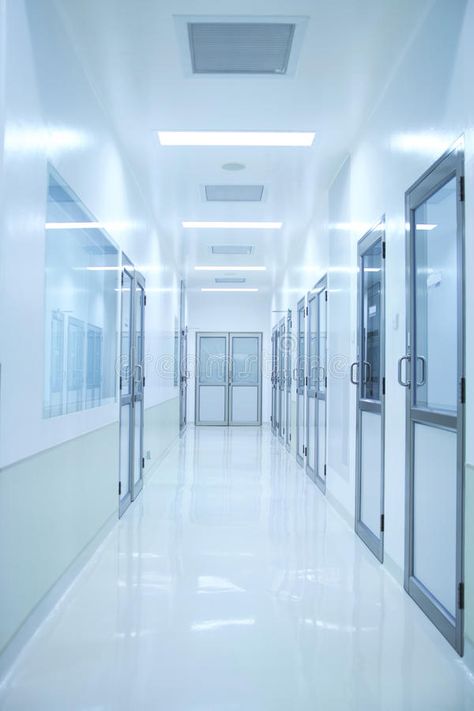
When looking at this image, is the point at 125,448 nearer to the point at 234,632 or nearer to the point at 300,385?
the point at 234,632

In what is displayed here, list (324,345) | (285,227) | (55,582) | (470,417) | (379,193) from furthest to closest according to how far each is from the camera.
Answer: (285,227) < (324,345) < (379,193) < (55,582) < (470,417)

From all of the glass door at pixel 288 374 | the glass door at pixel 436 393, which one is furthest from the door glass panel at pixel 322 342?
the glass door at pixel 436 393

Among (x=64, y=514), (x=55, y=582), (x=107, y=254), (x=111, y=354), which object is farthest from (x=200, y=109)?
(x=55, y=582)

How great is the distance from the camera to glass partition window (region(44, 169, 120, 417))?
3.63 metres

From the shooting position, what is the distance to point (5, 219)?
9.01 ft

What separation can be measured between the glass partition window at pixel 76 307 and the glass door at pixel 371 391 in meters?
2.21

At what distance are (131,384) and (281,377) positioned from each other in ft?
23.1

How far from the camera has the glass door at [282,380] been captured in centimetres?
1280

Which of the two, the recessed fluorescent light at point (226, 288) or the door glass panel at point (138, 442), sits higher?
the recessed fluorescent light at point (226, 288)

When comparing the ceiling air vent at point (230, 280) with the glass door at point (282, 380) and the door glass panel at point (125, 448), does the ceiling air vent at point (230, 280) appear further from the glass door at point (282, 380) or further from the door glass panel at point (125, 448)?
the door glass panel at point (125, 448)

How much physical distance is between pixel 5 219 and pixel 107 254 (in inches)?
101

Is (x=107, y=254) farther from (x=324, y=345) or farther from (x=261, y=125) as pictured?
(x=324, y=345)

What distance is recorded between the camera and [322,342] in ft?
26.3

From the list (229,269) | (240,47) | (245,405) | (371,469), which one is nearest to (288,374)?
(229,269)
